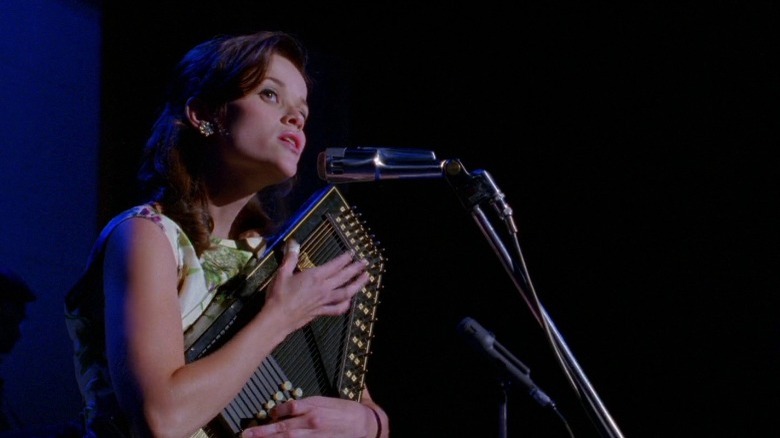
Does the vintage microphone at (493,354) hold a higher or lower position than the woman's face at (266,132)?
lower

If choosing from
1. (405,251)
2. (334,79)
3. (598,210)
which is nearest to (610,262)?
(598,210)

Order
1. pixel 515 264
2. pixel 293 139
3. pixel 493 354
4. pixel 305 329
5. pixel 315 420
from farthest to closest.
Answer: pixel 293 139 → pixel 305 329 → pixel 315 420 → pixel 493 354 → pixel 515 264

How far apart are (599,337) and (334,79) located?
1.84m

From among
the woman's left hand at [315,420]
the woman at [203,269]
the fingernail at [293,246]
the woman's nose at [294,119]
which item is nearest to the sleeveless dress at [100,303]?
the woman at [203,269]

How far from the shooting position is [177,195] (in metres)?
2.14

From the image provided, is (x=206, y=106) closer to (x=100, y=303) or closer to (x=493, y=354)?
(x=100, y=303)

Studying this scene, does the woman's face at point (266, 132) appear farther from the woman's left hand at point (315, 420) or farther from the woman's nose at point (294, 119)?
the woman's left hand at point (315, 420)

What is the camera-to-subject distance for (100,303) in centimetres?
190

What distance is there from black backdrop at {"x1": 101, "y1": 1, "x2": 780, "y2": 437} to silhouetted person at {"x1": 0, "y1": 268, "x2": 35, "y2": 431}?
1.51 ft

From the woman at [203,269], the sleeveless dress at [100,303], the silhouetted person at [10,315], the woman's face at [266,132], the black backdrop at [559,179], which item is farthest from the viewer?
the black backdrop at [559,179]

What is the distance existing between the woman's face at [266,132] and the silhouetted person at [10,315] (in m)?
0.98

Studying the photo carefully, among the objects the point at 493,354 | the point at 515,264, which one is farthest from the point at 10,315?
the point at 515,264

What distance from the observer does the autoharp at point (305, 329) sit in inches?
73.9

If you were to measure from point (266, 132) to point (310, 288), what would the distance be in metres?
0.49
